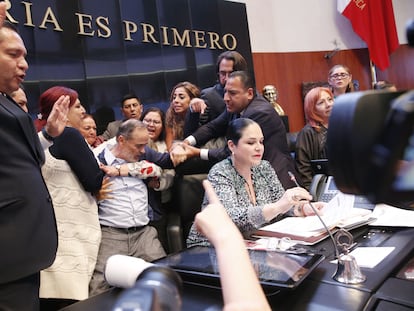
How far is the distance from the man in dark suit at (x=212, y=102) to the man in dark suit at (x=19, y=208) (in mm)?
1276

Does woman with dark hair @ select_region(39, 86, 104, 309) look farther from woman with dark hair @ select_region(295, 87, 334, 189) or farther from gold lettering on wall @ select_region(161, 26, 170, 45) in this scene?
gold lettering on wall @ select_region(161, 26, 170, 45)

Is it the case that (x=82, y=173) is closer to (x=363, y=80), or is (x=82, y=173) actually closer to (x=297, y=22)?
(x=297, y=22)

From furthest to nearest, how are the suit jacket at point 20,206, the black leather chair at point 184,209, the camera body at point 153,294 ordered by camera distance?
the black leather chair at point 184,209 < the suit jacket at point 20,206 < the camera body at point 153,294

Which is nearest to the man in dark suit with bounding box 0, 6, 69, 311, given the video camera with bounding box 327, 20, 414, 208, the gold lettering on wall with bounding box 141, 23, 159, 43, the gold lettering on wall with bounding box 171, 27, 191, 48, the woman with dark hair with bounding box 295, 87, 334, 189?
the video camera with bounding box 327, 20, 414, 208

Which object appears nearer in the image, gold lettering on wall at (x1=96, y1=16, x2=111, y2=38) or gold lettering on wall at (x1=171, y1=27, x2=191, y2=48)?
gold lettering on wall at (x1=96, y1=16, x2=111, y2=38)

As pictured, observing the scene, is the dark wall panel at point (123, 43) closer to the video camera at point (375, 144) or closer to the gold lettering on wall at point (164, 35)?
the gold lettering on wall at point (164, 35)

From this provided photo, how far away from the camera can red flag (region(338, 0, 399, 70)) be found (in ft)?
17.7

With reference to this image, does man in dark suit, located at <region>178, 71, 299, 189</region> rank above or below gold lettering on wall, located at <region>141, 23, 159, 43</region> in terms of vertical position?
below

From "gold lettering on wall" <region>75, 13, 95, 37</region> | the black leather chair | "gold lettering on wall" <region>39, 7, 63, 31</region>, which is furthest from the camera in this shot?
"gold lettering on wall" <region>75, 13, 95, 37</region>

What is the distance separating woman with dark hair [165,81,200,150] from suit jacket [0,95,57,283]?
1.28m

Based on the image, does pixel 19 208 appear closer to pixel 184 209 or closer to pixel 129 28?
pixel 184 209

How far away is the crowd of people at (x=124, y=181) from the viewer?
1180mm

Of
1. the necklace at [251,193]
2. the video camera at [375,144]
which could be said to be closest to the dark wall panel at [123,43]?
the necklace at [251,193]

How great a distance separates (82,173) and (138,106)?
1.54 meters
